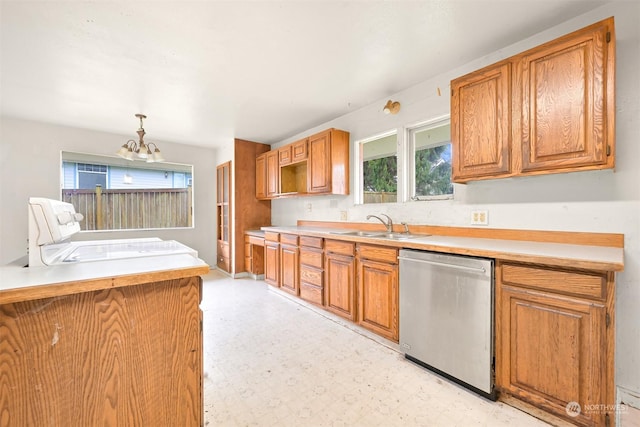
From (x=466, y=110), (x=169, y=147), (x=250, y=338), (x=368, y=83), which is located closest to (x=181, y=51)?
(x=368, y=83)

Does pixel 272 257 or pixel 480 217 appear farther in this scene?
pixel 272 257

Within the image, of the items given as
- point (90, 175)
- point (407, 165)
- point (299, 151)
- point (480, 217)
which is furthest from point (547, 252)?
point (90, 175)

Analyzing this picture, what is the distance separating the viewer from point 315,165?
11.3ft

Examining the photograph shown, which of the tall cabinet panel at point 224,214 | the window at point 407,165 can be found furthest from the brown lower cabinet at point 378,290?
the tall cabinet panel at point 224,214

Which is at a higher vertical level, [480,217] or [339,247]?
[480,217]

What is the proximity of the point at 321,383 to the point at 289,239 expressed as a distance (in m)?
1.83

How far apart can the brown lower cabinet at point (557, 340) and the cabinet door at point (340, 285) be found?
1.22 m

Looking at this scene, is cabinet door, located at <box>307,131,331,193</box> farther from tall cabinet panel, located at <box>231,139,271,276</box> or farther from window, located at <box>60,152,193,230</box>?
window, located at <box>60,152,193,230</box>

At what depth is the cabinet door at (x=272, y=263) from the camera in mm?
3584

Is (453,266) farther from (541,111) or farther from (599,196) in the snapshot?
(541,111)

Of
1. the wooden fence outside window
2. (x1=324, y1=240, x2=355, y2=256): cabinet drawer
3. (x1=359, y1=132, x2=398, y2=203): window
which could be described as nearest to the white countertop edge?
(x1=324, y1=240, x2=355, y2=256): cabinet drawer

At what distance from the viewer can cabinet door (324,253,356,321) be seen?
2539 millimetres

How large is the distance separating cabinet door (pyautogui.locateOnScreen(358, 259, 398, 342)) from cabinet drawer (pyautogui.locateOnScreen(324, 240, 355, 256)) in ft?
0.51

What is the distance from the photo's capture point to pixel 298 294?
126 inches
